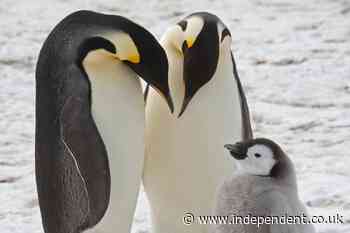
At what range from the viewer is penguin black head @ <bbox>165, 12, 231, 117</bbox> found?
3594 mm

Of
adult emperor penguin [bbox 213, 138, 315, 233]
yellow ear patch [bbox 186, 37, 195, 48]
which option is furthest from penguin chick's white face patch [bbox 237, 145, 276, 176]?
yellow ear patch [bbox 186, 37, 195, 48]

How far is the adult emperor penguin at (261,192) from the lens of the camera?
10.4ft

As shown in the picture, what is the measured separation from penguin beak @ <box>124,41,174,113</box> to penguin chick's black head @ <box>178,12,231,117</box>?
0.41 feet

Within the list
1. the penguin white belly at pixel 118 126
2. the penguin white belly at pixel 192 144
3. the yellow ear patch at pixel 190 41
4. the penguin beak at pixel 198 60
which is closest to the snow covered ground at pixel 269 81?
the penguin white belly at pixel 192 144

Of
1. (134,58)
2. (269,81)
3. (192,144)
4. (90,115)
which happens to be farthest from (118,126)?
(269,81)

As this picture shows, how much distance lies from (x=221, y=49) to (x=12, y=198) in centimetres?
124

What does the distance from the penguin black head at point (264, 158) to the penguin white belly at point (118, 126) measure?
1.28ft

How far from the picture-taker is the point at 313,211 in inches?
163

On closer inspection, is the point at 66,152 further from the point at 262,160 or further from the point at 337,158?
the point at 337,158

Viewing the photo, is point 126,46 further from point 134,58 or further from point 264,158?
point 264,158

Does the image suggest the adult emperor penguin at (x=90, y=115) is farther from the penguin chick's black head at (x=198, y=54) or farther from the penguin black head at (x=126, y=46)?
the penguin chick's black head at (x=198, y=54)

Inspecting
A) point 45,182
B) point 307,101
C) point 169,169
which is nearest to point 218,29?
point 169,169

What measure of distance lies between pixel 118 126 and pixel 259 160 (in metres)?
0.48

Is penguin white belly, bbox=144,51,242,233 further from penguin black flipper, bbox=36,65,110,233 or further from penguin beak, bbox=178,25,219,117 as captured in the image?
penguin black flipper, bbox=36,65,110,233
